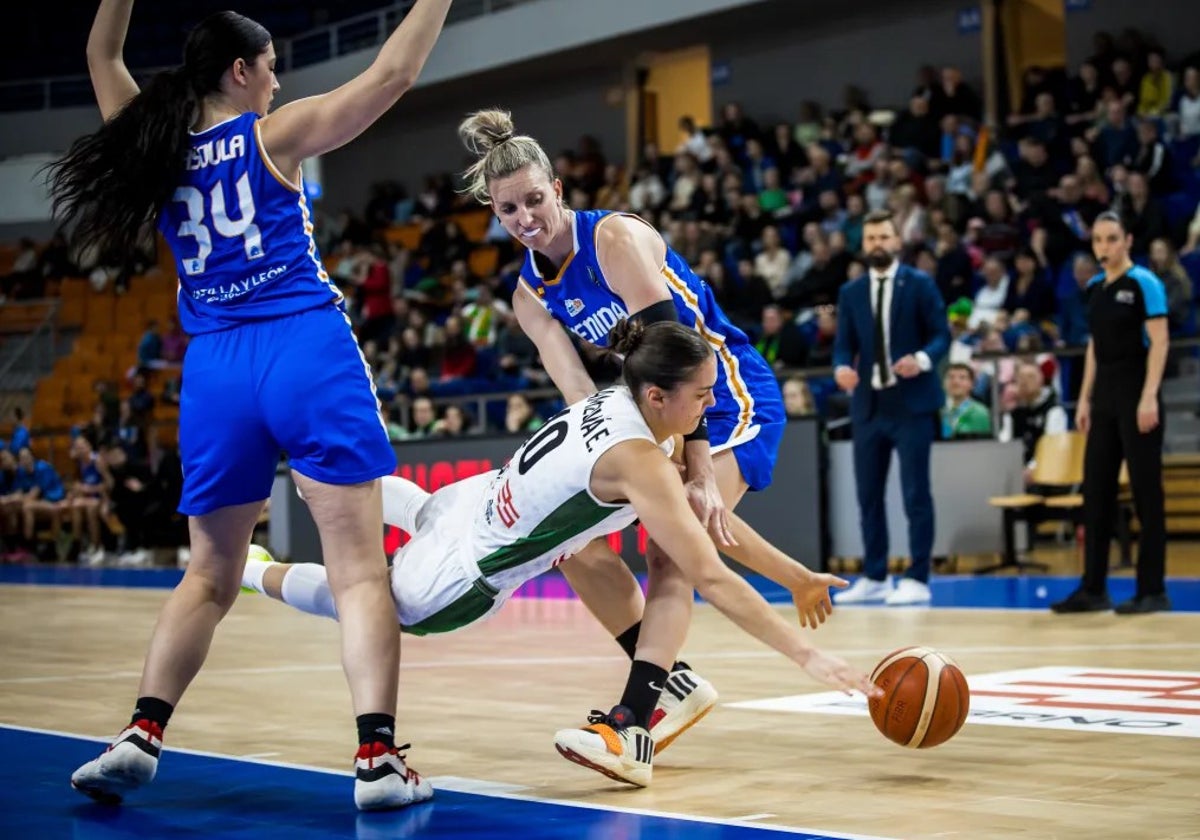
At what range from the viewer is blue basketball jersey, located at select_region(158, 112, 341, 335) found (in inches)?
144

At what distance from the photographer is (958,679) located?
3.83 m

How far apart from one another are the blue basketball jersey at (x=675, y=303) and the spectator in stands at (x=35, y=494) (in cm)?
1482

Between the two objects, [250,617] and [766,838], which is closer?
→ [766,838]

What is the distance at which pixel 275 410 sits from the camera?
3.61 m

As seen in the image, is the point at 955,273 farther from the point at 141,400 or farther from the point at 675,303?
the point at 675,303

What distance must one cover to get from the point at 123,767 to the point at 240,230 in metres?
1.23

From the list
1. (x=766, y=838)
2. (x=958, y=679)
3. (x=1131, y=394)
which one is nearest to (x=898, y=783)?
(x=958, y=679)

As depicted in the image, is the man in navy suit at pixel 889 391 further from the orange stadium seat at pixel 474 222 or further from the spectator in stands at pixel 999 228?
the orange stadium seat at pixel 474 222

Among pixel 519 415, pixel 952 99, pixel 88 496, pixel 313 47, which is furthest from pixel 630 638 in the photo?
pixel 313 47

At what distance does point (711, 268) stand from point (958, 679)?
12.6 m

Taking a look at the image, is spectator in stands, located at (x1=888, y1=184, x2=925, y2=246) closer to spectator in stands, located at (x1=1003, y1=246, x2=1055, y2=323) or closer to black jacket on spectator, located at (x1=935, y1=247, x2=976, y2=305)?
black jacket on spectator, located at (x1=935, y1=247, x2=976, y2=305)

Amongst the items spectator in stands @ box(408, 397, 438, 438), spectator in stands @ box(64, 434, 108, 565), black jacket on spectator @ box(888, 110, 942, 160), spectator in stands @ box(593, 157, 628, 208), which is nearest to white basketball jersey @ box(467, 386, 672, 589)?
spectator in stands @ box(408, 397, 438, 438)

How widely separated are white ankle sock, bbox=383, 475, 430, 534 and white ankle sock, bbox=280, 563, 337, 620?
0.27 meters

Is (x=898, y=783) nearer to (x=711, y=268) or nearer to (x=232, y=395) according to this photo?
(x=232, y=395)
